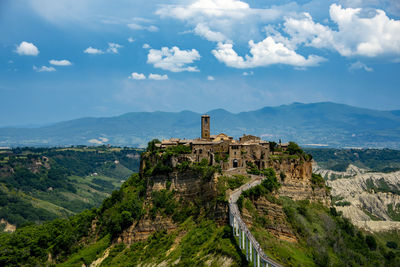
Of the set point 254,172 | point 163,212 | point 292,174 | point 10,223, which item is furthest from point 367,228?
point 10,223

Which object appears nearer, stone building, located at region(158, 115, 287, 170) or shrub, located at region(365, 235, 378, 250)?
stone building, located at region(158, 115, 287, 170)

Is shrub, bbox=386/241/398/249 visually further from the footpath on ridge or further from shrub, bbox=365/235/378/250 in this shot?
the footpath on ridge

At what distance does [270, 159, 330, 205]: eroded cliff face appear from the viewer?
212ft

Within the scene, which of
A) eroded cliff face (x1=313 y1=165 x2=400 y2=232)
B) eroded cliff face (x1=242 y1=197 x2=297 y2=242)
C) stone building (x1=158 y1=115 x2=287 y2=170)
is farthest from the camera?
eroded cliff face (x1=313 y1=165 x2=400 y2=232)

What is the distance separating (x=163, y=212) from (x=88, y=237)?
62.5 feet

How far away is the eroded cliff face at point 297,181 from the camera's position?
6462 centimetres

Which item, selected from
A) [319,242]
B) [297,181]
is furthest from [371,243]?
[319,242]

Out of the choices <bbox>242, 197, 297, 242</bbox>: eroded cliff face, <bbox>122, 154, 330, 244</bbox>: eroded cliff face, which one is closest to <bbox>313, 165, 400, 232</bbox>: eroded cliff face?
<bbox>122, 154, 330, 244</bbox>: eroded cliff face

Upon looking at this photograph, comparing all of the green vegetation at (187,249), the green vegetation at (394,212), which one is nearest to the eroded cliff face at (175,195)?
the green vegetation at (187,249)

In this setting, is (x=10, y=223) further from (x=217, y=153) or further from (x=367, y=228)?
(x=367, y=228)

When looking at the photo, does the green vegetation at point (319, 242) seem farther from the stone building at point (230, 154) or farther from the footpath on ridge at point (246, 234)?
the stone building at point (230, 154)

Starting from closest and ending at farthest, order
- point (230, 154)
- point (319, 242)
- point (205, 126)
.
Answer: point (319, 242) < point (230, 154) < point (205, 126)

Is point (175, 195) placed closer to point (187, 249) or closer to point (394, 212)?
point (187, 249)

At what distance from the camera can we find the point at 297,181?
6675 centimetres
